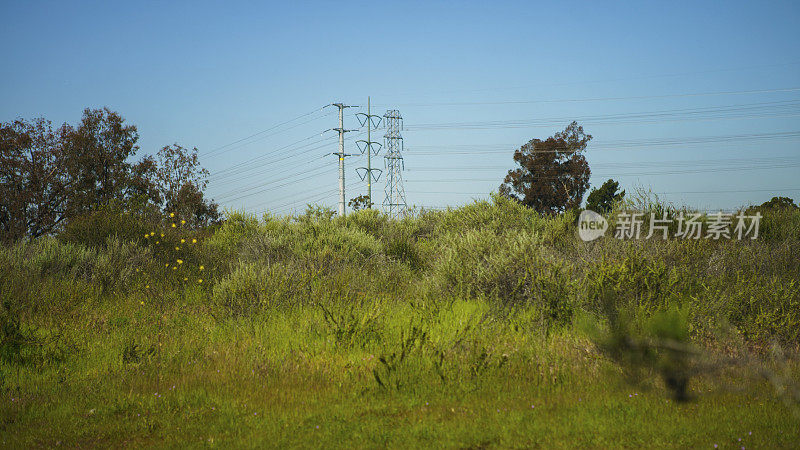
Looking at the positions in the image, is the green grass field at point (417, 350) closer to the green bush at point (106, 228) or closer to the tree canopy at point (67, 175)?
the green bush at point (106, 228)

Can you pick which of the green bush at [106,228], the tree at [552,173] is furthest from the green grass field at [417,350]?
the tree at [552,173]

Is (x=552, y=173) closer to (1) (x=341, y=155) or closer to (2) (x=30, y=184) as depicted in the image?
(1) (x=341, y=155)

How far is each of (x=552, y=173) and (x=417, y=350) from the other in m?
44.1

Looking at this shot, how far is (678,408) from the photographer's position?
507cm

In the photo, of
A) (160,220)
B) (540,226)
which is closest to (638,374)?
(540,226)

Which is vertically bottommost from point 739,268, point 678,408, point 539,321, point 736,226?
point 678,408

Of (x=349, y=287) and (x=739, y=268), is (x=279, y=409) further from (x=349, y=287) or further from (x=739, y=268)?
(x=739, y=268)

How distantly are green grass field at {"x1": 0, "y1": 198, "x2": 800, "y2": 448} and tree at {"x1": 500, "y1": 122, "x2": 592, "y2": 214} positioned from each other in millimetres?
35132

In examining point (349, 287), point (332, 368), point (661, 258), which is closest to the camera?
point (332, 368)

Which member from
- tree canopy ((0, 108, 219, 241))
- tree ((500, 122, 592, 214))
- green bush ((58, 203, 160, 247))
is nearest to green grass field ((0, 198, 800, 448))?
green bush ((58, 203, 160, 247))

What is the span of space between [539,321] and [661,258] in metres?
3.01

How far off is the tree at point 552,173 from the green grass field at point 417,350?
35132 mm

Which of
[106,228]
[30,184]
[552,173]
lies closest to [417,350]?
[106,228]

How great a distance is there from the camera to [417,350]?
6.37 metres
